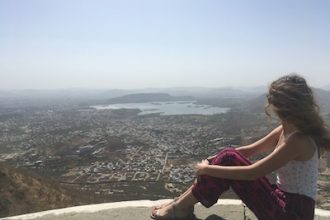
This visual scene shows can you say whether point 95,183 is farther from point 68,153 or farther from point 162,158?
point 68,153

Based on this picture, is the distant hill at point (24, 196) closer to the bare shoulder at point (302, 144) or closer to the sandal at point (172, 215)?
the sandal at point (172, 215)

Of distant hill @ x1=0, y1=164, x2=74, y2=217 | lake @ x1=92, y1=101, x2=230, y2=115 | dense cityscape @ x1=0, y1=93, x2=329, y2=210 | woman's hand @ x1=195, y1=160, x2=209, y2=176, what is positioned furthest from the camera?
lake @ x1=92, y1=101, x2=230, y2=115

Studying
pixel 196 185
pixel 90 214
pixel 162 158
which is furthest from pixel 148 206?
pixel 162 158

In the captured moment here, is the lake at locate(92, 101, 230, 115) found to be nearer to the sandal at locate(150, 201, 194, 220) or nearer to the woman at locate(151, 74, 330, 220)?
A: the sandal at locate(150, 201, 194, 220)

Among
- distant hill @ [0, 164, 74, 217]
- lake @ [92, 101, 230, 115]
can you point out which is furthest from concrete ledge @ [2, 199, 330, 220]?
lake @ [92, 101, 230, 115]

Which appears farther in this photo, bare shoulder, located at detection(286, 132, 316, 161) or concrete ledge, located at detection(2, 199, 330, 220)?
concrete ledge, located at detection(2, 199, 330, 220)

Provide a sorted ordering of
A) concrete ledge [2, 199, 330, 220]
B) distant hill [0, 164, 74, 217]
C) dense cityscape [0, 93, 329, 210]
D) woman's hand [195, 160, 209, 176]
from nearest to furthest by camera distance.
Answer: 1. woman's hand [195, 160, 209, 176]
2. concrete ledge [2, 199, 330, 220]
3. distant hill [0, 164, 74, 217]
4. dense cityscape [0, 93, 329, 210]

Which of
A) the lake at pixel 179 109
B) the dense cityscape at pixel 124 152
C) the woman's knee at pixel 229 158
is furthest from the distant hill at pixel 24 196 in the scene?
the lake at pixel 179 109
